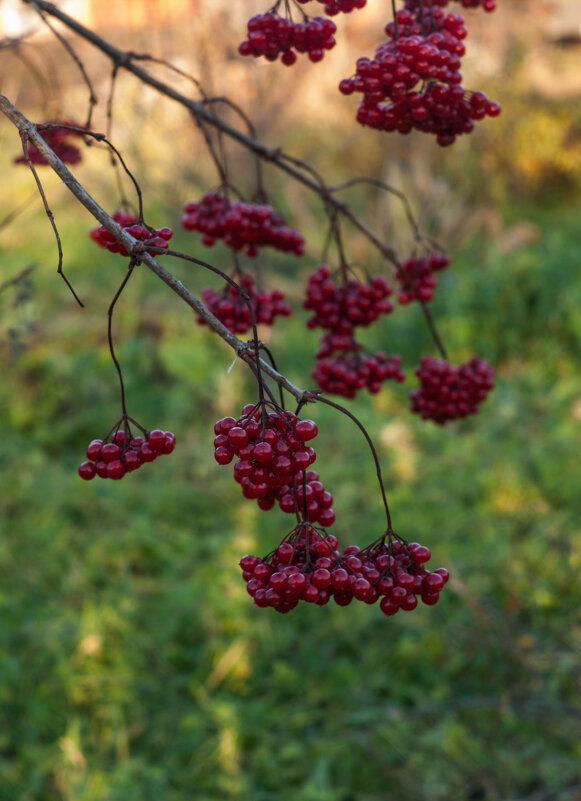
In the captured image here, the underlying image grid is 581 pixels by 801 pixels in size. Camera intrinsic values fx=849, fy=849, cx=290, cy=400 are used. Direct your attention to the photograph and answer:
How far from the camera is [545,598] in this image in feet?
10.2

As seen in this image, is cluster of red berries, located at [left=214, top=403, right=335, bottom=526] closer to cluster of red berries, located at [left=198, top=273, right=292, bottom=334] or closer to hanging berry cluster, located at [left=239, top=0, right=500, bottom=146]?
cluster of red berries, located at [left=198, top=273, right=292, bottom=334]

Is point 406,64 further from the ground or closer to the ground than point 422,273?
closer to the ground

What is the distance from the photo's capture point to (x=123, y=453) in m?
1.06

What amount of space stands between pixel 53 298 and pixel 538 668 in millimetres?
4672

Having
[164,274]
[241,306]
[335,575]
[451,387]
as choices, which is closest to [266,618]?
[451,387]

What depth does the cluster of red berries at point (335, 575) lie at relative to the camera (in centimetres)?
91

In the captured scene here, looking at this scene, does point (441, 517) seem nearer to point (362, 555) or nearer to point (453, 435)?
point (453, 435)

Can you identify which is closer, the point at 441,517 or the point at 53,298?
the point at 441,517

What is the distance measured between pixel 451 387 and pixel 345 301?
309mm

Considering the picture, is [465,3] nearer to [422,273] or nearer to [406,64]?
[406,64]

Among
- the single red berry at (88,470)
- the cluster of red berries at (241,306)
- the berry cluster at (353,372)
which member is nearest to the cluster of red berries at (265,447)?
the single red berry at (88,470)

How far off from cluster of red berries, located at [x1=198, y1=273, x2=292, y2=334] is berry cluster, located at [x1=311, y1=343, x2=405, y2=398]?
131 millimetres

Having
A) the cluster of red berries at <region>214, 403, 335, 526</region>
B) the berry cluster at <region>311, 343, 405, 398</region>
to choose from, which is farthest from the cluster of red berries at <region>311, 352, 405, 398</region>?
the cluster of red berries at <region>214, 403, 335, 526</region>

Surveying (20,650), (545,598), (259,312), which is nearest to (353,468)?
(545,598)
